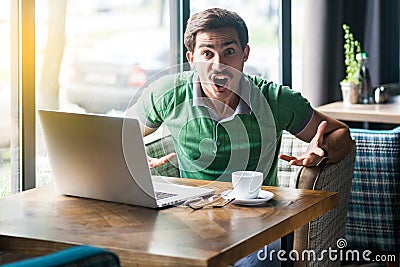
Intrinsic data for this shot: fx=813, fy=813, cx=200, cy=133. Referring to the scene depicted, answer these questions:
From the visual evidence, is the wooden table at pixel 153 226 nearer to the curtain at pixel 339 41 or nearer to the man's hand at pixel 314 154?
the man's hand at pixel 314 154

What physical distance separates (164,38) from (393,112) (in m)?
1.18

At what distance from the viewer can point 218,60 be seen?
8.89 feet

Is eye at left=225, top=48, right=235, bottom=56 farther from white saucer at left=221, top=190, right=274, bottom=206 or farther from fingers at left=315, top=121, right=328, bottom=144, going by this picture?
white saucer at left=221, top=190, right=274, bottom=206

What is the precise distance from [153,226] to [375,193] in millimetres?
1519

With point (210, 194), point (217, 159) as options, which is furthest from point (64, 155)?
point (217, 159)

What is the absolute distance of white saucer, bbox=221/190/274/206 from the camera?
2258 mm

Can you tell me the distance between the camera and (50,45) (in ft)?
9.93

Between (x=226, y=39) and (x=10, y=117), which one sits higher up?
(x=226, y=39)

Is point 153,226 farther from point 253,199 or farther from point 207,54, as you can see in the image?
point 207,54

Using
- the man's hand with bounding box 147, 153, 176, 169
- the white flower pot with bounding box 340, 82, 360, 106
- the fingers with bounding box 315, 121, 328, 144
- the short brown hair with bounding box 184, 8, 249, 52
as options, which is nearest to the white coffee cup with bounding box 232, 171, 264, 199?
the man's hand with bounding box 147, 153, 176, 169

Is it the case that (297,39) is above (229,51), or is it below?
above

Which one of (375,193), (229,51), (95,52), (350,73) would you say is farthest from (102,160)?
(350,73)

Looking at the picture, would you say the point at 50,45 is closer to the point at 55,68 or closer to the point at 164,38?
the point at 55,68

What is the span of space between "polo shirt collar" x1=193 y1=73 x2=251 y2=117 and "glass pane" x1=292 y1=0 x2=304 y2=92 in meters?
2.05
